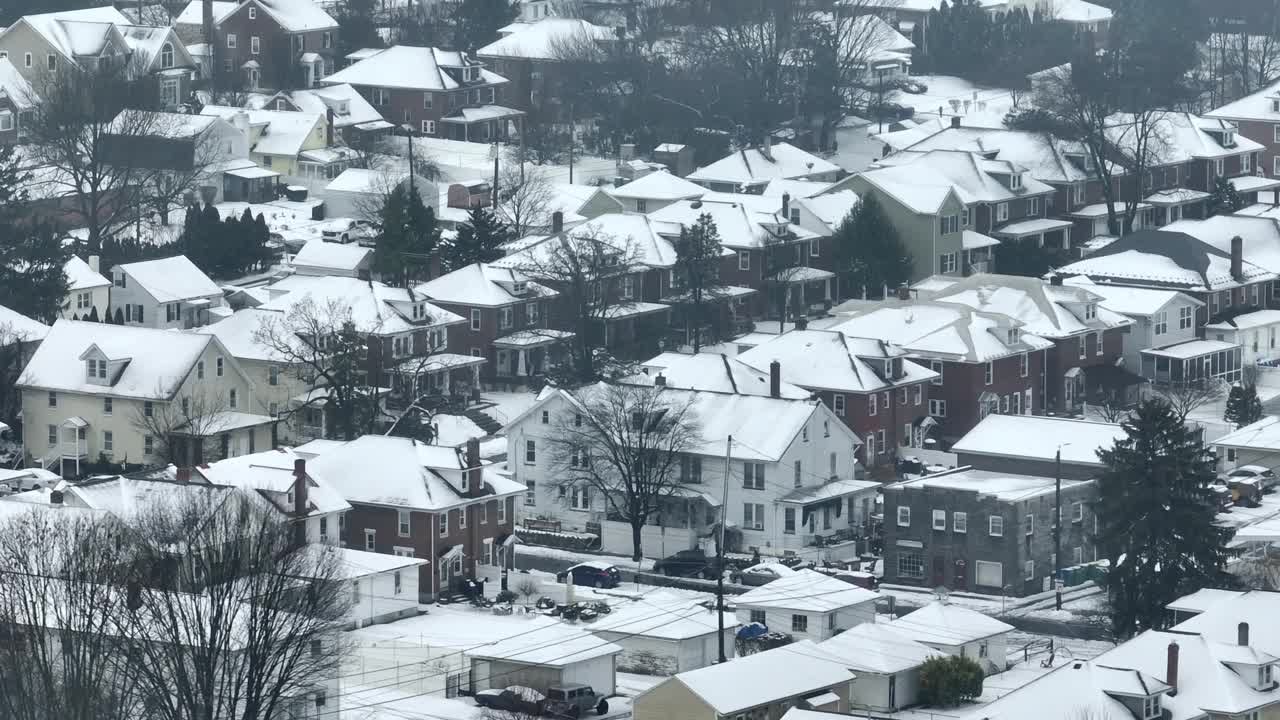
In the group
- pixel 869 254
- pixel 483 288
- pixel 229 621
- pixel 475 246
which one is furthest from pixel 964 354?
pixel 229 621

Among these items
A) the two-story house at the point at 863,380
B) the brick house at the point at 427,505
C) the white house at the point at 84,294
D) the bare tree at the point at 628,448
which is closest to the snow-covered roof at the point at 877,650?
the brick house at the point at 427,505

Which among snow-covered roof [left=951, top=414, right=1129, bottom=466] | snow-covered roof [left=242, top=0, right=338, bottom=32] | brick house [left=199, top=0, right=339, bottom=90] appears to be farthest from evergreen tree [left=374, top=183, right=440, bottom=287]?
snow-covered roof [left=242, top=0, right=338, bottom=32]

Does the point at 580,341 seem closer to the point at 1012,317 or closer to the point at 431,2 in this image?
the point at 1012,317

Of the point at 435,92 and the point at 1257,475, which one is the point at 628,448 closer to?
the point at 1257,475

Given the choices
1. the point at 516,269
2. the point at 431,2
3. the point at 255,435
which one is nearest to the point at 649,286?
the point at 516,269

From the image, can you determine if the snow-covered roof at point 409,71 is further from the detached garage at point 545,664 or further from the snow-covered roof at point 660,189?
the detached garage at point 545,664

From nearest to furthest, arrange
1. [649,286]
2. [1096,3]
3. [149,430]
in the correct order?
1. [149,430]
2. [649,286]
3. [1096,3]
